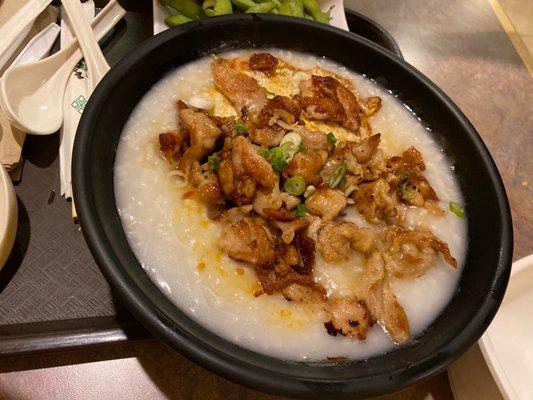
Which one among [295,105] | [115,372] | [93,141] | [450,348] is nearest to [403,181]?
[295,105]

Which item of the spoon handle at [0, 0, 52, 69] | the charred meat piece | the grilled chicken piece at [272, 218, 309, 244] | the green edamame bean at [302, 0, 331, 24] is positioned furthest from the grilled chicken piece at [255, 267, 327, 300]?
the green edamame bean at [302, 0, 331, 24]

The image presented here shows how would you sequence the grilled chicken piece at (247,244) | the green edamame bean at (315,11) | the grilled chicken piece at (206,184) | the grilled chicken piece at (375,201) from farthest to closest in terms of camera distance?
the green edamame bean at (315,11) → the grilled chicken piece at (375,201) → the grilled chicken piece at (206,184) → the grilled chicken piece at (247,244)

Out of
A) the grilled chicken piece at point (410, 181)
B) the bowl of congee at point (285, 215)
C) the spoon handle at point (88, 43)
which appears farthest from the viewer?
the spoon handle at point (88, 43)

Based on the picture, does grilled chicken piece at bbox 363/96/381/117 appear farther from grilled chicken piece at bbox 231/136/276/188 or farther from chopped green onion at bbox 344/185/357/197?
grilled chicken piece at bbox 231/136/276/188

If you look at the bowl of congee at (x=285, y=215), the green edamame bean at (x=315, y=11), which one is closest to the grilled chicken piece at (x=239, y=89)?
the bowl of congee at (x=285, y=215)

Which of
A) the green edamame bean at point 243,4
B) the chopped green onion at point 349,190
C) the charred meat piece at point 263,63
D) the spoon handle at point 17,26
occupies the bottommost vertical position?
Result: the chopped green onion at point 349,190

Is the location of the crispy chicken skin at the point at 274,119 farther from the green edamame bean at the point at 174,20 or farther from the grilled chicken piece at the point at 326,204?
the green edamame bean at the point at 174,20
